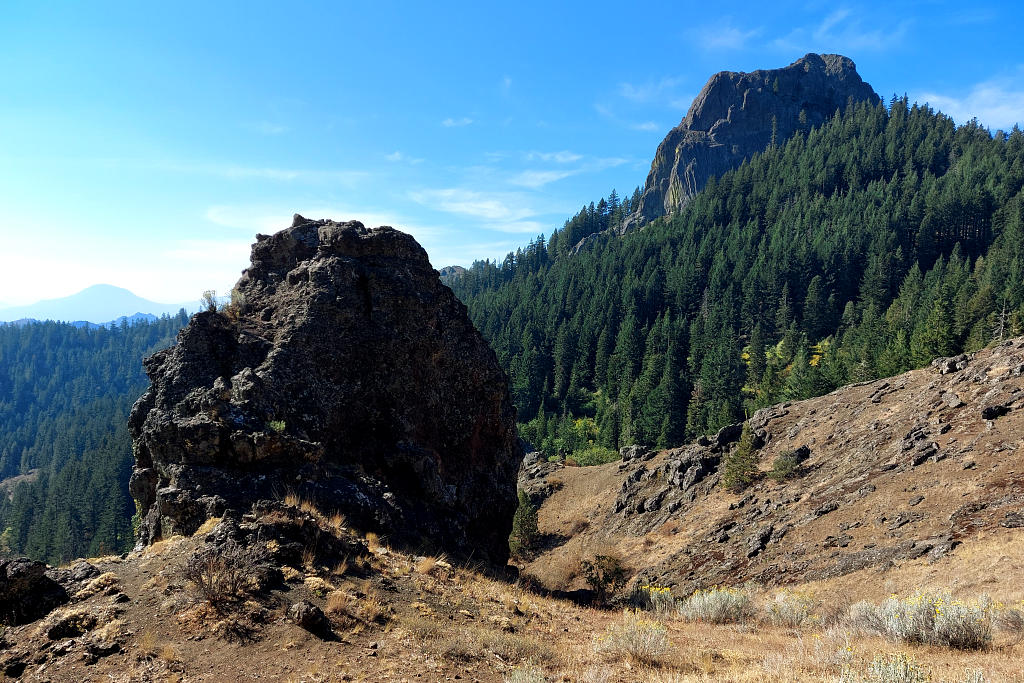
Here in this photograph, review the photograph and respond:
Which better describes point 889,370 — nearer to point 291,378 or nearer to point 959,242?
point 291,378

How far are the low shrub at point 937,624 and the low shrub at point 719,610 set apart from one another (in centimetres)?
354

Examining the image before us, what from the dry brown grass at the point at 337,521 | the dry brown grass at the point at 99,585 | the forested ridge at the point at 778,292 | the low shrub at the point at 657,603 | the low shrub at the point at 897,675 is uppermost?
the forested ridge at the point at 778,292

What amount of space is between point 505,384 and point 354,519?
27.9ft

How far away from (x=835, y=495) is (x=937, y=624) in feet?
61.4

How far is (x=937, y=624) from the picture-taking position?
8789 millimetres

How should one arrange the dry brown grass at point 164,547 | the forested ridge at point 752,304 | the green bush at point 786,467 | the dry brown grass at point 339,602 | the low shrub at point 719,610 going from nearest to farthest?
1. the dry brown grass at point 339,602
2. the dry brown grass at point 164,547
3. the low shrub at point 719,610
4. the green bush at point 786,467
5. the forested ridge at point 752,304

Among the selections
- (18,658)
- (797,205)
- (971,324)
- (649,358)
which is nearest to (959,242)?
(797,205)

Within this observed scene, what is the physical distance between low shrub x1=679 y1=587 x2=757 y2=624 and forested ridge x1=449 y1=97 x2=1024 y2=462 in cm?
4650

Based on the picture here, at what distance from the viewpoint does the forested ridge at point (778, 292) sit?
216 feet

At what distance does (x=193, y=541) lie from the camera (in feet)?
33.2

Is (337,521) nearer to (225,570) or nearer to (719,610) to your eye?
(225,570)

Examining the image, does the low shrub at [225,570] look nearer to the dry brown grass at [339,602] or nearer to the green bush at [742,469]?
the dry brown grass at [339,602]

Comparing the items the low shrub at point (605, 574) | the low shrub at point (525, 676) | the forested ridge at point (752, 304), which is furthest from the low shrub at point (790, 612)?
the forested ridge at point (752, 304)

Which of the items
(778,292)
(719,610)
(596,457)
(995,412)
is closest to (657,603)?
(719,610)
